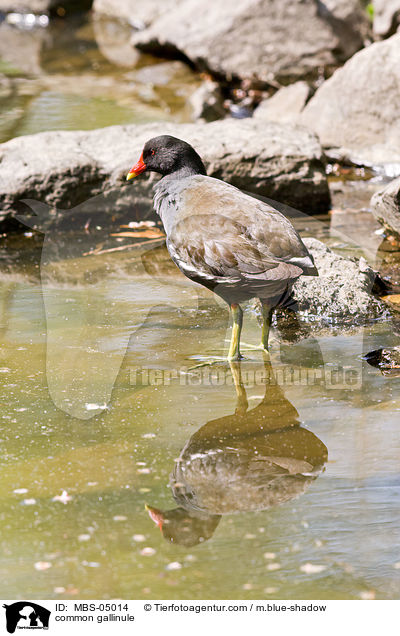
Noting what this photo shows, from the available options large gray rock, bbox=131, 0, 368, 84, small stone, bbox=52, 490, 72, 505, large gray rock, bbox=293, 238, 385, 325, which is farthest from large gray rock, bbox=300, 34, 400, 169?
small stone, bbox=52, 490, 72, 505

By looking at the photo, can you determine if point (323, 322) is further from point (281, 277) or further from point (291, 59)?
point (291, 59)

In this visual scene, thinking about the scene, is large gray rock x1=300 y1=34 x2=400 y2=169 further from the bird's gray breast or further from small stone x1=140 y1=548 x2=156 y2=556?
small stone x1=140 y1=548 x2=156 y2=556

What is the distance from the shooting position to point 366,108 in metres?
8.55

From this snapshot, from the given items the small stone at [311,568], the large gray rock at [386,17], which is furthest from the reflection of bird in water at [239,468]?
the large gray rock at [386,17]

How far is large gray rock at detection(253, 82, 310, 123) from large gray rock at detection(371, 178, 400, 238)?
135 inches

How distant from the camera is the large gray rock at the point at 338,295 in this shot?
5.15 metres

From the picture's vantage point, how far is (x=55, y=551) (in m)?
3.04

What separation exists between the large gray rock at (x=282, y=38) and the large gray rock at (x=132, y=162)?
3897 millimetres

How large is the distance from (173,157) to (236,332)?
1.35 meters

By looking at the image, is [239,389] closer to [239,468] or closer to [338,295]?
[239,468]

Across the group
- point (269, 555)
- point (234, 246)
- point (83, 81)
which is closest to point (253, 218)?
point (234, 246)

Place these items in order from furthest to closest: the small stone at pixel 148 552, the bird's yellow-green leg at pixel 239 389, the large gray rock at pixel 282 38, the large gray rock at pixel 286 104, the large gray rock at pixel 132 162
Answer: the large gray rock at pixel 282 38 → the large gray rock at pixel 286 104 → the large gray rock at pixel 132 162 → the bird's yellow-green leg at pixel 239 389 → the small stone at pixel 148 552

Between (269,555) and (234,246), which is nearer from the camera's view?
(269,555)

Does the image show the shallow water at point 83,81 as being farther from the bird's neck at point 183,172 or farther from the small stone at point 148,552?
the small stone at point 148,552
